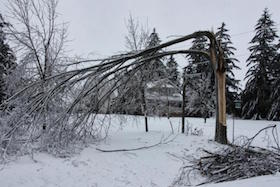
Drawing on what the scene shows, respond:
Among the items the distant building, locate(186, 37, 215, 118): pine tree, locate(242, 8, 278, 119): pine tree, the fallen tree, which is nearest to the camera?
the fallen tree

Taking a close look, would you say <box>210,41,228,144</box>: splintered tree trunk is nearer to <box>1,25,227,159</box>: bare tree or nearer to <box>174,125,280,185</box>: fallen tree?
<box>1,25,227,159</box>: bare tree

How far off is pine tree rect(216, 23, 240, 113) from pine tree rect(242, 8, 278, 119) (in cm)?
110

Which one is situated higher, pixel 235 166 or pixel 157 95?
pixel 157 95

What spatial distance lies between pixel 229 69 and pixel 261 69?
119 inches

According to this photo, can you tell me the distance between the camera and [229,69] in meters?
23.9

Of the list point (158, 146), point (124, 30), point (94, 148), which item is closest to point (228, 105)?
point (124, 30)

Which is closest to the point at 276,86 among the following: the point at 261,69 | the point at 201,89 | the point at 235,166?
the point at 261,69

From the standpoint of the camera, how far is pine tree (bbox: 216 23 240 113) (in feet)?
76.7

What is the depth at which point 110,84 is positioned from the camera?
26.5 ft

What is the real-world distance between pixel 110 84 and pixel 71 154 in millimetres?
2923

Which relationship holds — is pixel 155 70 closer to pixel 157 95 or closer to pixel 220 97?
pixel 157 95

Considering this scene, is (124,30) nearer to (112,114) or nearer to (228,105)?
(112,114)

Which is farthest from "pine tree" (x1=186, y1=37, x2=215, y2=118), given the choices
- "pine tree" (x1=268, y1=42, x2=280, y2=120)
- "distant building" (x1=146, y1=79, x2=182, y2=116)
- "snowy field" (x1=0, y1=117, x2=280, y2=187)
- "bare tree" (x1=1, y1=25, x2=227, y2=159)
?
"snowy field" (x1=0, y1=117, x2=280, y2=187)

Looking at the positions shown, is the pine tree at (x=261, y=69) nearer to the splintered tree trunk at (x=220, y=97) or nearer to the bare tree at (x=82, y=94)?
the splintered tree trunk at (x=220, y=97)
